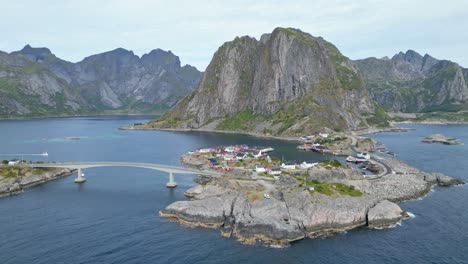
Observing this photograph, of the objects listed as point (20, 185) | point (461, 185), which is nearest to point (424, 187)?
point (461, 185)

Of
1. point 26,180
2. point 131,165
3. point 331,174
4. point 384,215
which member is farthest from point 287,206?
point 26,180

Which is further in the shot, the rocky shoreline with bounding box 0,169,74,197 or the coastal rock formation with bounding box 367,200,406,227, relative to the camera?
the rocky shoreline with bounding box 0,169,74,197

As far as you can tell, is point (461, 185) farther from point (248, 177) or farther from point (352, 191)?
A: point (248, 177)

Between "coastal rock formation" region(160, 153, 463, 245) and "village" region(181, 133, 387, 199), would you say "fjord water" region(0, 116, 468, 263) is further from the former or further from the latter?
"village" region(181, 133, 387, 199)

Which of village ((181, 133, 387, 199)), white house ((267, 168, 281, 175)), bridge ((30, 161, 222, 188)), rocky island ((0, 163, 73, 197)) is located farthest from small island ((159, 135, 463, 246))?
rocky island ((0, 163, 73, 197))

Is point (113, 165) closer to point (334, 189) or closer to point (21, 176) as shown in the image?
point (21, 176)
